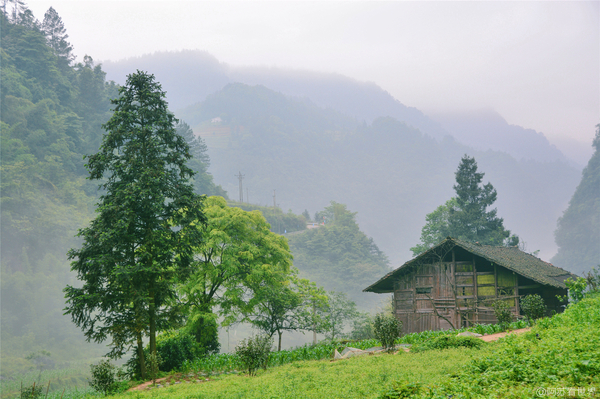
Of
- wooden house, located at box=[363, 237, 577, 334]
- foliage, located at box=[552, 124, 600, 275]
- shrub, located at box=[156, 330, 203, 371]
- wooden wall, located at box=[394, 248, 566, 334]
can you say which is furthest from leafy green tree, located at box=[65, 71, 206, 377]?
foliage, located at box=[552, 124, 600, 275]

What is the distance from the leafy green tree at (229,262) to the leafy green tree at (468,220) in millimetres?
31453

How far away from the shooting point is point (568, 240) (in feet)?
335

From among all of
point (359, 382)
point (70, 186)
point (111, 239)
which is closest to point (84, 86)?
point (70, 186)

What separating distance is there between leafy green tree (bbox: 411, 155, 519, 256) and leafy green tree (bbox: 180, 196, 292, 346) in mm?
31453

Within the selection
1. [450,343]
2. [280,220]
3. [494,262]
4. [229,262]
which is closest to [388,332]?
[450,343]

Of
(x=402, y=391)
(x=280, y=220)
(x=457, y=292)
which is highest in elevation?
(x=280, y=220)

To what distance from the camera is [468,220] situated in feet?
172

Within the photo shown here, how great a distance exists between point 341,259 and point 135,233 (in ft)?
278

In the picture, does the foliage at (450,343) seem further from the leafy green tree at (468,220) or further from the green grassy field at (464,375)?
the leafy green tree at (468,220)

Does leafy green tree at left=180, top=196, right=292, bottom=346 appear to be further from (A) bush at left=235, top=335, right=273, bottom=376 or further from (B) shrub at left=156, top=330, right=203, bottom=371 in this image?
(A) bush at left=235, top=335, right=273, bottom=376

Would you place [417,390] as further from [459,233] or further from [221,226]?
[459,233]

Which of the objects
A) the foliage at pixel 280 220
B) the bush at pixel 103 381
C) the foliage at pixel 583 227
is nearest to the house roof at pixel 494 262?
the bush at pixel 103 381

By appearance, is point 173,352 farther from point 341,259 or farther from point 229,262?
point 341,259

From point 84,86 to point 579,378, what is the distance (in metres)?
85.1
